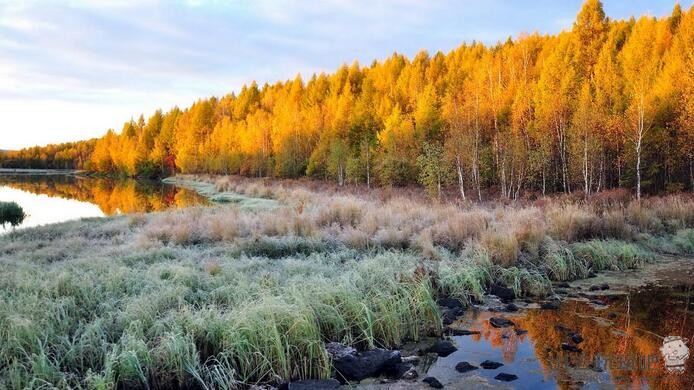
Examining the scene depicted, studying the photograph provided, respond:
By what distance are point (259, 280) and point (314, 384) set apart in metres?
3.14

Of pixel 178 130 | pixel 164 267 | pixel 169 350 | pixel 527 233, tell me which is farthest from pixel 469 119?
pixel 178 130

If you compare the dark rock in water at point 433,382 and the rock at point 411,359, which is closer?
the dark rock in water at point 433,382

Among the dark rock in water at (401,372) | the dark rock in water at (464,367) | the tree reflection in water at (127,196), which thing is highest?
the tree reflection in water at (127,196)

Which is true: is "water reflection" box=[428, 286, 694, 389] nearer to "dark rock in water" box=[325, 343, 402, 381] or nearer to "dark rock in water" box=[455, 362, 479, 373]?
"dark rock in water" box=[455, 362, 479, 373]

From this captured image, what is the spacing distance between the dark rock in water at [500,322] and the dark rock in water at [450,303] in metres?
0.77

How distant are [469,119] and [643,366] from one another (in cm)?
2478

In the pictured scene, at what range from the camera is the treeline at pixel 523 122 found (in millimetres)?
25562

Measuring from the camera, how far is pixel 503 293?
27.7 ft

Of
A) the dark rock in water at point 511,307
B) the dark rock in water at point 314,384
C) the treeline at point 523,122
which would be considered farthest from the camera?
the treeline at point 523,122

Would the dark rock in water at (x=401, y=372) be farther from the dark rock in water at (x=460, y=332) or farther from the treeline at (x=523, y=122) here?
the treeline at (x=523, y=122)

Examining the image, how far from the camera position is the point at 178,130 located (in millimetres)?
75688

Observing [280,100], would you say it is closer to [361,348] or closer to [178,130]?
[178,130]

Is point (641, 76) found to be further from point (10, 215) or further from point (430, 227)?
point (10, 215)

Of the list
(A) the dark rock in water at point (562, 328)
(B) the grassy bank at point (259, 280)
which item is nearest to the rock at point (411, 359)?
(B) the grassy bank at point (259, 280)
